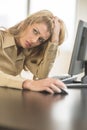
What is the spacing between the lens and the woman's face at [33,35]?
176cm

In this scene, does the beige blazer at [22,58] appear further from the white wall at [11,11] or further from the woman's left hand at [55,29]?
the white wall at [11,11]

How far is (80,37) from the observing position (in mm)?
1479

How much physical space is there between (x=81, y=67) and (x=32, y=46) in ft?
1.24

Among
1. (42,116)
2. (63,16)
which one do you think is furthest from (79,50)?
(63,16)

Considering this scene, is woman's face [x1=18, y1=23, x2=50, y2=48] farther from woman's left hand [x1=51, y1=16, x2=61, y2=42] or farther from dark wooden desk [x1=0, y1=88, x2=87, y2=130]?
dark wooden desk [x1=0, y1=88, x2=87, y2=130]

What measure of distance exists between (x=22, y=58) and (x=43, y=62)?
0.57 ft

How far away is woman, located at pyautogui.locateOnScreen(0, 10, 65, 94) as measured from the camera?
5.66ft

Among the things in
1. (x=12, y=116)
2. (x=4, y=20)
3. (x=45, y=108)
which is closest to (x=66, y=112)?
(x=45, y=108)

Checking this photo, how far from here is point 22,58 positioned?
6.09 feet

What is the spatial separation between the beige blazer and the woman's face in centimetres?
6

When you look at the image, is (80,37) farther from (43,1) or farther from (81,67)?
(43,1)

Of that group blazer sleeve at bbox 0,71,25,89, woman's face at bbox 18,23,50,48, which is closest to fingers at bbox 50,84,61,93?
blazer sleeve at bbox 0,71,25,89

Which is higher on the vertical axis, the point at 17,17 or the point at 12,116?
the point at 12,116

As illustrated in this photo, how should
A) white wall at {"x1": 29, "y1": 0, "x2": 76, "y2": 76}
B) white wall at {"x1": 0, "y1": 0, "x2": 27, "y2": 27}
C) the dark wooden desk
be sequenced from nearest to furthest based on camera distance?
the dark wooden desk, white wall at {"x1": 0, "y1": 0, "x2": 27, "y2": 27}, white wall at {"x1": 29, "y1": 0, "x2": 76, "y2": 76}
